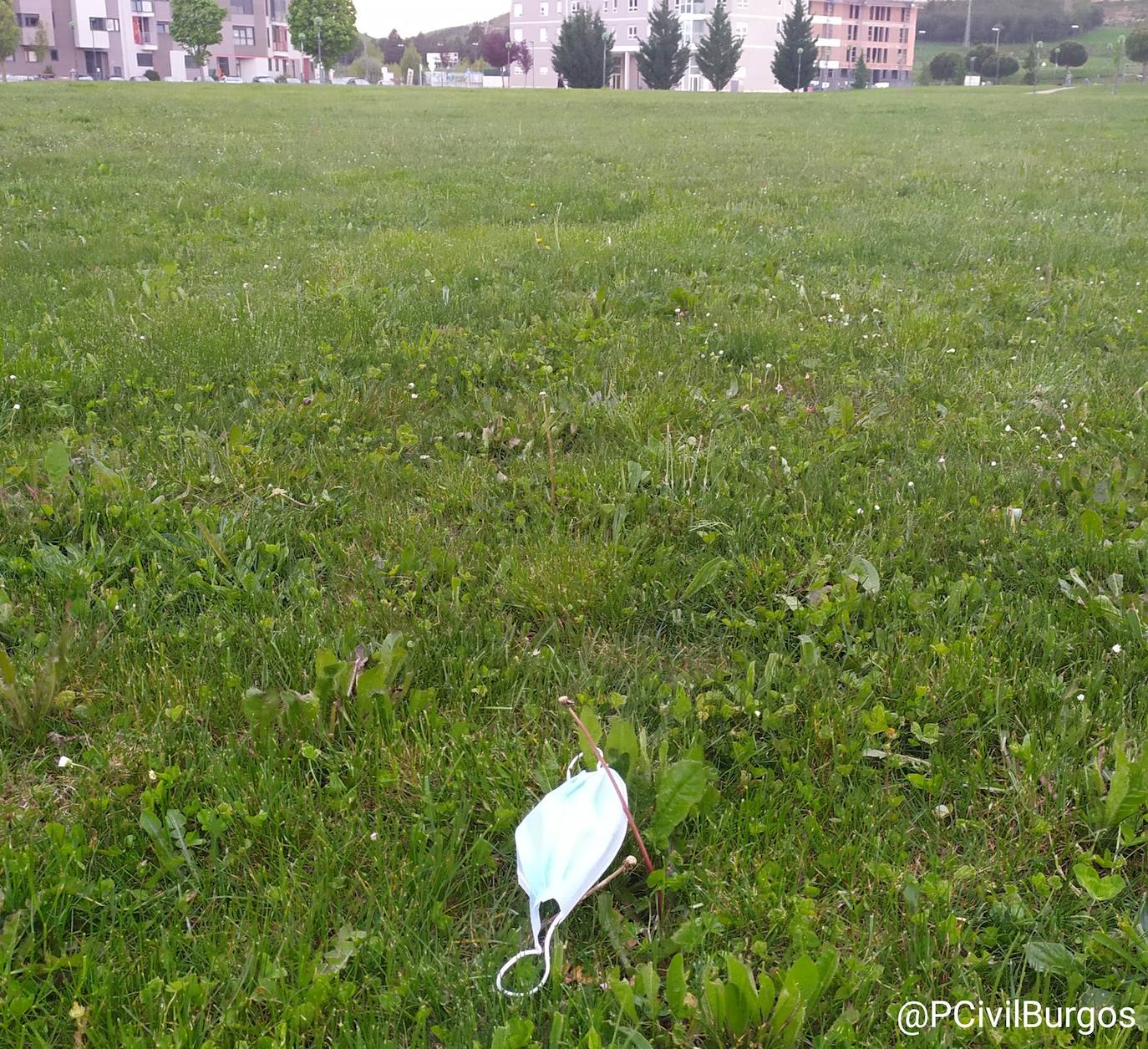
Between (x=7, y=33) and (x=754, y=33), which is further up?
(x=754, y=33)

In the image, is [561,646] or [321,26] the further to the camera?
[321,26]

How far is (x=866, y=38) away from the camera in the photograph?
139625 mm

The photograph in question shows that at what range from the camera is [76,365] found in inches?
179

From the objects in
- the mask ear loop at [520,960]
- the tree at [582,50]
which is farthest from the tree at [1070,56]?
the mask ear loop at [520,960]

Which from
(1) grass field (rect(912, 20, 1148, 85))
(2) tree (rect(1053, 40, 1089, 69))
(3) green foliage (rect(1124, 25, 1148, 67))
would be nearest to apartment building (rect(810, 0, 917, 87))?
(1) grass field (rect(912, 20, 1148, 85))

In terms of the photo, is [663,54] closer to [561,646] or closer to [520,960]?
[561,646]

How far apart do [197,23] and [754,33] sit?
69.3 meters

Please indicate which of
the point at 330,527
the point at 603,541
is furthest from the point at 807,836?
the point at 330,527

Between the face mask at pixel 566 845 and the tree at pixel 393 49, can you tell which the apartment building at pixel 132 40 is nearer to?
the tree at pixel 393 49

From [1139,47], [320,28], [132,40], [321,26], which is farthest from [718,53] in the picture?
[132,40]

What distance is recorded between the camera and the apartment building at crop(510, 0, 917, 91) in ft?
380

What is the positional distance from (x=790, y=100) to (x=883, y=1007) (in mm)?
38294

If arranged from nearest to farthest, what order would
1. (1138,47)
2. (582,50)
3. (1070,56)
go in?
1. (582,50)
2. (1138,47)
3. (1070,56)

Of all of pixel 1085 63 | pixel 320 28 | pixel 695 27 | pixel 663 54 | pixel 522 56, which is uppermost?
pixel 695 27
